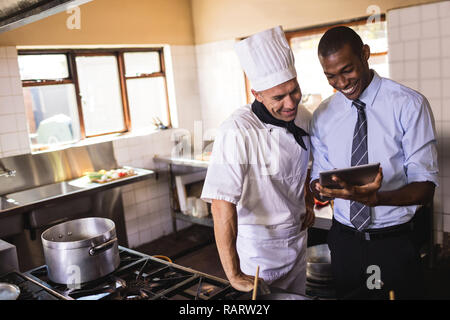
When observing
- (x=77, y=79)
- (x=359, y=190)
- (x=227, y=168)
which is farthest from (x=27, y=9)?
(x=77, y=79)

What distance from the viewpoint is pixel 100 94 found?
4.66 meters

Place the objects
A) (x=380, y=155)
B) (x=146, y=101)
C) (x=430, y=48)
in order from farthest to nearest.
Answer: (x=146, y=101)
(x=430, y=48)
(x=380, y=155)

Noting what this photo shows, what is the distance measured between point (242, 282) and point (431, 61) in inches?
106

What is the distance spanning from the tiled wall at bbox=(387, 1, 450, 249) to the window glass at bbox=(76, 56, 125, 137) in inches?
114

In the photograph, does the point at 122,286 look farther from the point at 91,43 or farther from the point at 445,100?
the point at 91,43

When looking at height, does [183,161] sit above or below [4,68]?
below

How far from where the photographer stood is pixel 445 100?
3387 millimetres

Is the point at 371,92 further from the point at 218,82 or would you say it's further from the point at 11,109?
the point at 218,82

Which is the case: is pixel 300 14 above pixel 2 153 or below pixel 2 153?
above

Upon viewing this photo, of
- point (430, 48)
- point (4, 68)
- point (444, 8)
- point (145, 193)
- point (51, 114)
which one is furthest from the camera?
point (145, 193)

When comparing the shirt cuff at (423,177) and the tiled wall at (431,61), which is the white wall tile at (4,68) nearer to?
the tiled wall at (431,61)

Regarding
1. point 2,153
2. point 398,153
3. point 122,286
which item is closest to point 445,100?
point 398,153

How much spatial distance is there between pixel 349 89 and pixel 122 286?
121 centimetres
